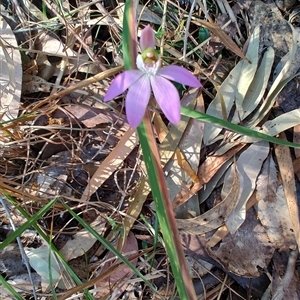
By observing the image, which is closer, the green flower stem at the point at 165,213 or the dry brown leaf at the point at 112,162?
the green flower stem at the point at 165,213

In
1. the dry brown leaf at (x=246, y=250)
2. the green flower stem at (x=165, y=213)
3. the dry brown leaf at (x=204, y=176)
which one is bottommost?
the dry brown leaf at (x=246, y=250)

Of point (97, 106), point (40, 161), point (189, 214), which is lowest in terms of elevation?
point (189, 214)

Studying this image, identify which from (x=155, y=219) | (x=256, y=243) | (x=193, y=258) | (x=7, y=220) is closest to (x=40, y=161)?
(x=7, y=220)

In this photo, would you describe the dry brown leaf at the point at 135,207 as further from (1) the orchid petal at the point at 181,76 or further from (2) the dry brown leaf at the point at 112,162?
(1) the orchid petal at the point at 181,76

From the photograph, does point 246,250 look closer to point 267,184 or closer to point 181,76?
point 267,184

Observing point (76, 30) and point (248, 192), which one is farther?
point (76, 30)

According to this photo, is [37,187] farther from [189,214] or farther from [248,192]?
[248,192]

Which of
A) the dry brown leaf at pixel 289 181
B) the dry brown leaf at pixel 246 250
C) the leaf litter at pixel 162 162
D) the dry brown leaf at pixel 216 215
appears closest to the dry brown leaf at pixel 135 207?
the leaf litter at pixel 162 162

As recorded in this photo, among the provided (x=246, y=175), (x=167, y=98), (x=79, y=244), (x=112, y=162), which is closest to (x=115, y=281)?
(x=79, y=244)
